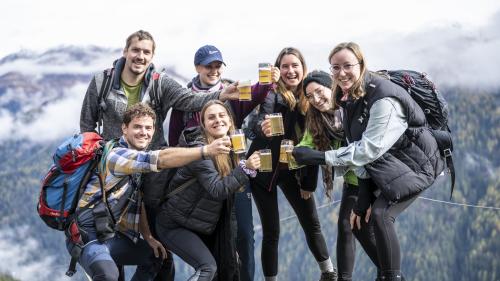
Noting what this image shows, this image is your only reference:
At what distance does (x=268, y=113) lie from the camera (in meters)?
7.32

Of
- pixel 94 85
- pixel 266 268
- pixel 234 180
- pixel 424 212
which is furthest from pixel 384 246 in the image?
pixel 424 212

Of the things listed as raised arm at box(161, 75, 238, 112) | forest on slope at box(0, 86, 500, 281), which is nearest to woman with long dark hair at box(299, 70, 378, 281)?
raised arm at box(161, 75, 238, 112)

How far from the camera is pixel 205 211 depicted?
21.3ft

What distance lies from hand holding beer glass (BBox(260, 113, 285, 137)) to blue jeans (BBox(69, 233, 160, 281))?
1657 millimetres

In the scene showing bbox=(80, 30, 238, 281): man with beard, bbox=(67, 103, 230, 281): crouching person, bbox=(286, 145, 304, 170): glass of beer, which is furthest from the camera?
bbox=(80, 30, 238, 281): man with beard

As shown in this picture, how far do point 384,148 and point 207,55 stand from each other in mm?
2301

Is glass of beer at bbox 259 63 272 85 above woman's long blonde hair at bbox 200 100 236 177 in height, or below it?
above

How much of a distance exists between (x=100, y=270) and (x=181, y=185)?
43.1 inches

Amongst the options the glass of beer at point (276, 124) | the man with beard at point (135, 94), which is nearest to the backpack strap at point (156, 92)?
the man with beard at point (135, 94)

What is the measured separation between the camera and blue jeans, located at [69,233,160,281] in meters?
6.00

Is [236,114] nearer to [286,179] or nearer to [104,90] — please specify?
[286,179]

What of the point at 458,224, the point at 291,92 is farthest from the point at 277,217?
the point at 458,224

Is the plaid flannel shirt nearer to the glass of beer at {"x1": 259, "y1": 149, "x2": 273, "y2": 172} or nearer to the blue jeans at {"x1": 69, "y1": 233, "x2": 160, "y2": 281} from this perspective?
the blue jeans at {"x1": 69, "y1": 233, "x2": 160, "y2": 281}

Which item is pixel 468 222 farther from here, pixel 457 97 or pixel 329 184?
pixel 329 184
